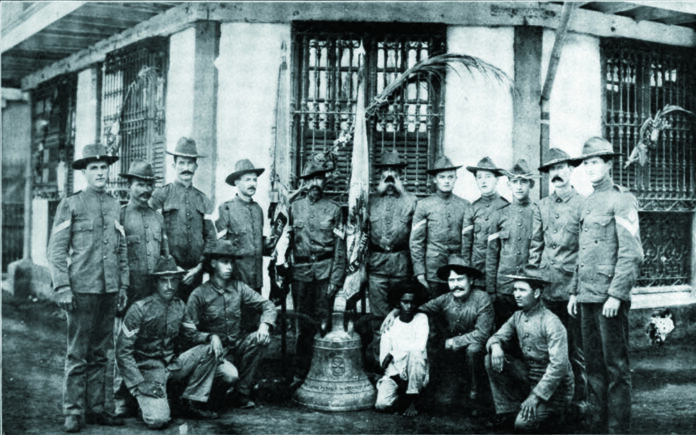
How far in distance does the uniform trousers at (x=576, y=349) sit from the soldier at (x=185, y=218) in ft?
10.4

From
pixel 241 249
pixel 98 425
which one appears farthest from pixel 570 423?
pixel 98 425

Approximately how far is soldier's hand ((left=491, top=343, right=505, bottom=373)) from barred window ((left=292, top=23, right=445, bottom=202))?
258 cm

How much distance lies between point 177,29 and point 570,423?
18.4 ft

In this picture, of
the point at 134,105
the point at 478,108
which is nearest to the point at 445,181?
the point at 478,108

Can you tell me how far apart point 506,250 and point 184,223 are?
2.94 m

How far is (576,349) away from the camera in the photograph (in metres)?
5.53

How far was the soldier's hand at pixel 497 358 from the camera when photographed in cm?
486

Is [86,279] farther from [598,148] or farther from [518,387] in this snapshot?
[598,148]

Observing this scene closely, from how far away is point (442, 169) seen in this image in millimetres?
6062

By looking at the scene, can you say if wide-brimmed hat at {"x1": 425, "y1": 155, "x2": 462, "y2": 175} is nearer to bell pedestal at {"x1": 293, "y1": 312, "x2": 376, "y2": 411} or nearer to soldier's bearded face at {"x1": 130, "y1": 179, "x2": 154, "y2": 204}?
bell pedestal at {"x1": 293, "y1": 312, "x2": 376, "y2": 411}

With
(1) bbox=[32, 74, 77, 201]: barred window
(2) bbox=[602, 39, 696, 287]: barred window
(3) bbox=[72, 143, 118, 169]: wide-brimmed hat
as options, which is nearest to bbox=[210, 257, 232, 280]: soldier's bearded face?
(3) bbox=[72, 143, 118, 169]: wide-brimmed hat

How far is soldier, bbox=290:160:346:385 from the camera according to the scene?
6.01m

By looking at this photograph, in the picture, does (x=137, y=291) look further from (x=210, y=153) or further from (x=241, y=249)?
(x=210, y=153)

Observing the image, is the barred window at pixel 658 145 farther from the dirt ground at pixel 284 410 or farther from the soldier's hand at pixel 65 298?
the soldier's hand at pixel 65 298
